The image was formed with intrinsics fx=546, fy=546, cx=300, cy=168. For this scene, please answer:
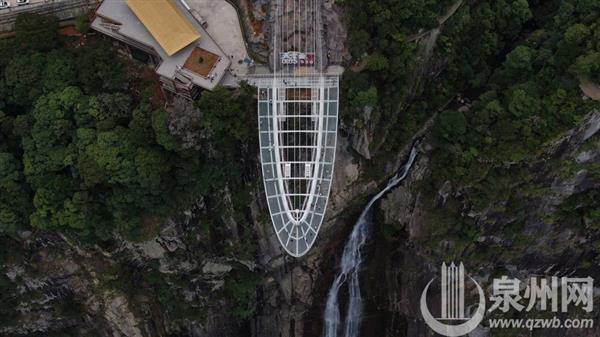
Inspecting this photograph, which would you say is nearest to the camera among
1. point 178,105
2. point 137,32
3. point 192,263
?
point 178,105

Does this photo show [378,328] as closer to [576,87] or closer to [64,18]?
[576,87]

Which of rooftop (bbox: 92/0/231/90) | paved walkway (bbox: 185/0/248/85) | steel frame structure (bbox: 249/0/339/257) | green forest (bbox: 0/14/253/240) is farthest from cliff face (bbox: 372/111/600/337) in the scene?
rooftop (bbox: 92/0/231/90)

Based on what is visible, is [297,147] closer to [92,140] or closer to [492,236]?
[92,140]

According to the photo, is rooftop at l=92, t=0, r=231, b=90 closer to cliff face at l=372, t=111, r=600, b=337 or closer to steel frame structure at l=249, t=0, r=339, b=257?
steel frame structure at l=249, t=0, r=339, b=257

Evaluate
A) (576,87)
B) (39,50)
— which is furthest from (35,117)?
(576,87)

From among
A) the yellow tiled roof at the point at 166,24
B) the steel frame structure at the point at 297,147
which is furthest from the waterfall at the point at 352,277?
the yellow tiled roof at the point at 166,24

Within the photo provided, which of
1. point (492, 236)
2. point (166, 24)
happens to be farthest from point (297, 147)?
point (492, 236)
